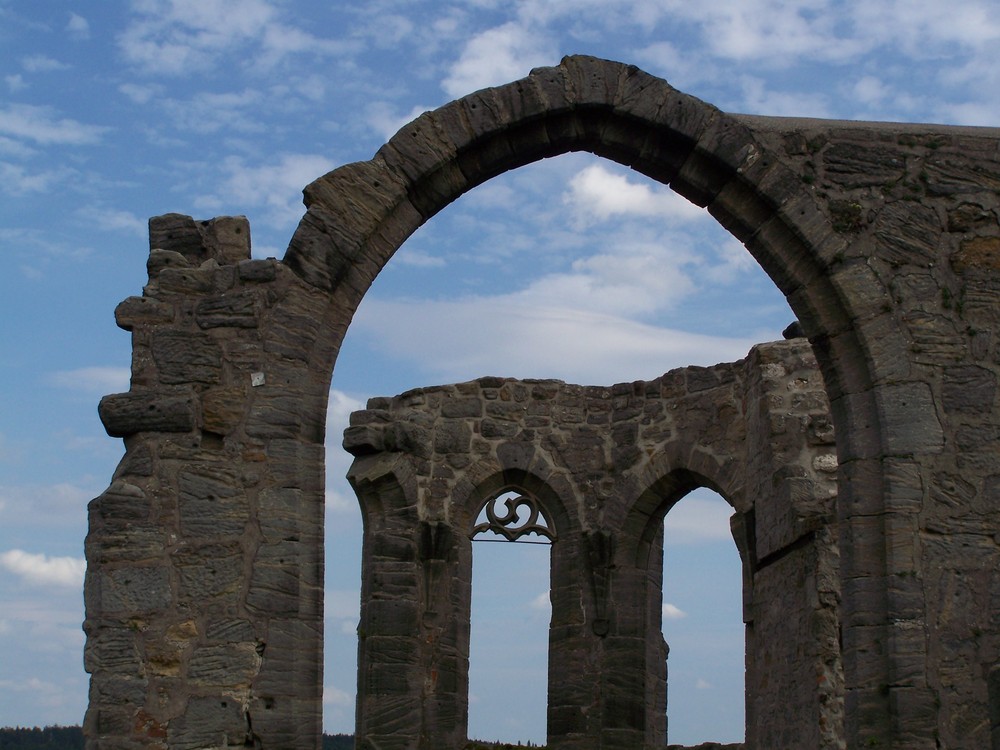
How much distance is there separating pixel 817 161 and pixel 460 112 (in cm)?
175

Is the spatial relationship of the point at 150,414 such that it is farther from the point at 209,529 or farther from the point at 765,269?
the point at 765,269

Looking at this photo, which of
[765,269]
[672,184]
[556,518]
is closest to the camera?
[765,269]

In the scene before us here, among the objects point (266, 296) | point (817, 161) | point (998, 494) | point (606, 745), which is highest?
point (817, 161)

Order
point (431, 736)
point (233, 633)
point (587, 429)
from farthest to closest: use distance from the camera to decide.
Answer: point (587, 429), point (431, 736), point (233, 633)

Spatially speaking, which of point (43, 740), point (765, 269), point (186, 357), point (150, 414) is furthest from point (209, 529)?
point (43, 740)

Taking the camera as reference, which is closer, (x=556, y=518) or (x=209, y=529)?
(x=209, y=529)

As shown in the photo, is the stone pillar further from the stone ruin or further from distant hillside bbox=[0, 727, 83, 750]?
distant hillside bbox=[0, 727, 83, 750]

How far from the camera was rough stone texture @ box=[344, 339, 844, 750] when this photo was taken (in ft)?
41.3

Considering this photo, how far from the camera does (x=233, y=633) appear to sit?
7.05m

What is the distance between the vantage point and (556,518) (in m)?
13.3

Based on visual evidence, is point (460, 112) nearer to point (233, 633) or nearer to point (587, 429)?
point (233, 633)

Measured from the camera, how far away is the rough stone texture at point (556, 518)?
12586 millimetres

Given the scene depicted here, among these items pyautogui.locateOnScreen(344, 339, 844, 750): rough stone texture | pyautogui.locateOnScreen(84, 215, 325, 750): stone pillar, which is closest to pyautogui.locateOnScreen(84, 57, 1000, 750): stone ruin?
pyautogui.locateOnScreen(84, 215, 325, 750): stone pillar

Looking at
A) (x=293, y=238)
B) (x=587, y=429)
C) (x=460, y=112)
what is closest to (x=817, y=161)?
(x=460, y=112)
